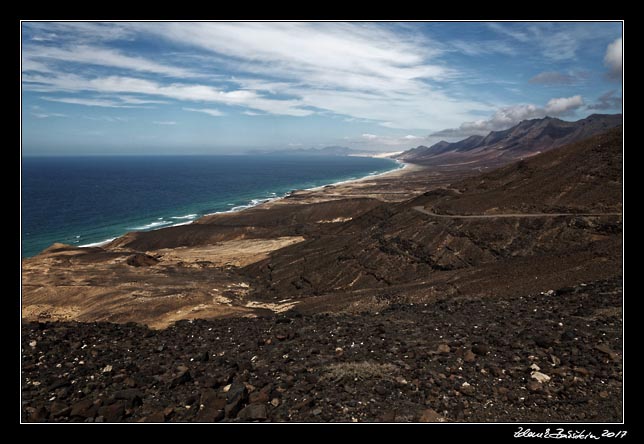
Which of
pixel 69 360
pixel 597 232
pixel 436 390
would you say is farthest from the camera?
pixel 597 232

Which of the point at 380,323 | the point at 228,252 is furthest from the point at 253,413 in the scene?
the point at 228,252

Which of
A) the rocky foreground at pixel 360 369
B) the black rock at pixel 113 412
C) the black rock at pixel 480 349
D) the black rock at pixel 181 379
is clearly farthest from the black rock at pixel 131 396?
the black rock at pixel 480 349

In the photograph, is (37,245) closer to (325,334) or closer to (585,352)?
(325,334)

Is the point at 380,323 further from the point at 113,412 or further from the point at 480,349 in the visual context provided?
the point at 113,412

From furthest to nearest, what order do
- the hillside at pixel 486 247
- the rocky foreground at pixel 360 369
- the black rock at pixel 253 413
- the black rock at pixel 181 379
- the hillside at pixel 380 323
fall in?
the hillside at pixel 486 247 → the black rock at pixel 181 379 → the hillside at pixel 380 323 → the rocky foreground at pixel 360 369 → the black rock at pixel 253 413

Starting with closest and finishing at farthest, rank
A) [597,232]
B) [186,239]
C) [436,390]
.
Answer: [436,390]
[597,232]
[186,239]

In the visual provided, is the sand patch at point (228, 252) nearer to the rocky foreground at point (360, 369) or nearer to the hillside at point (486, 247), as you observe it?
the hillside at point (486, 247)

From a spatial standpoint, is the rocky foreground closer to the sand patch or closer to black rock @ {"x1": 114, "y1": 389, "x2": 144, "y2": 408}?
black rock @ {"x1": 114, "y1": 389, "x2": 144, "y2": 408}

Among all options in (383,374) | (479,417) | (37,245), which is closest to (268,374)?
(383,374)
